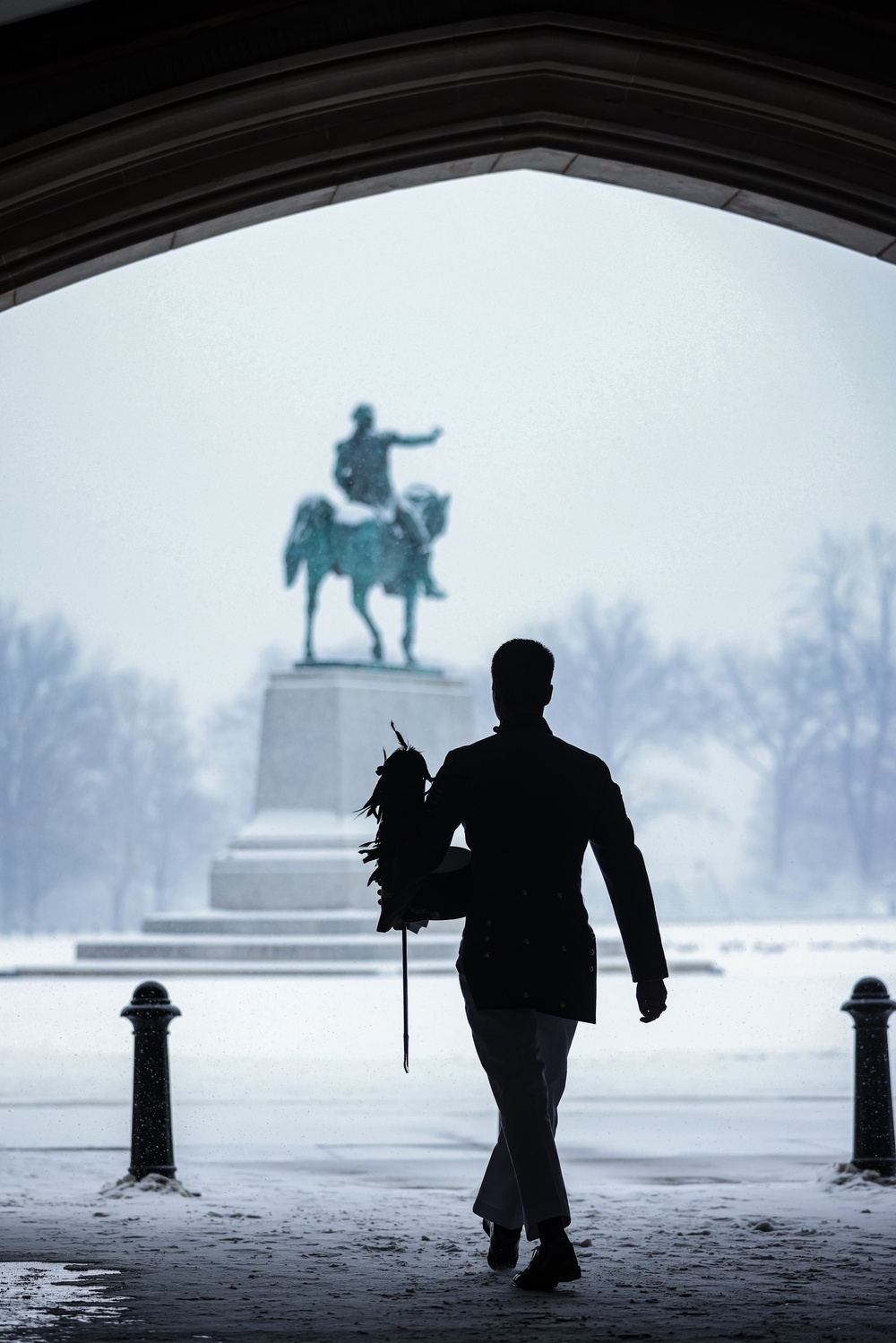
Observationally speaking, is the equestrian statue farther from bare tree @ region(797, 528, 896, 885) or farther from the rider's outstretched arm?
bare tree @ region(797, 528, 896, 885)

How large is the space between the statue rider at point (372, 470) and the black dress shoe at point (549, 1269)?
805 inches

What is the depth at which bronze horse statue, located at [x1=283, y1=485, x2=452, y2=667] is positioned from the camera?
81.7 feet

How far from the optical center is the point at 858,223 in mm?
7746

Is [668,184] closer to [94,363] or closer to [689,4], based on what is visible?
[689,4]

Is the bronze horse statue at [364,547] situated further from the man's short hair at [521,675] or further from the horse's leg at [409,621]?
the man's short hair at [521,675]

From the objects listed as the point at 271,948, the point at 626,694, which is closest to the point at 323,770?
the point at 271,948

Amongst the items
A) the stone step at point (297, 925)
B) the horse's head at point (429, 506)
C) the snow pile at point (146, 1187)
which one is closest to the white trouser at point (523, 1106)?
the snow pile at point (146, 1187)

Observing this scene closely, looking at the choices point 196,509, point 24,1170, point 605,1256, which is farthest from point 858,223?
point 196,509

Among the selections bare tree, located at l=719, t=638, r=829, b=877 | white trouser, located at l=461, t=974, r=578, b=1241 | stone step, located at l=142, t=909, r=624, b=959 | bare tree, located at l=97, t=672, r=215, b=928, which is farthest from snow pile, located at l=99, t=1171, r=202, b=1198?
bare tree, located at l=719, t=638, r=829, b=877

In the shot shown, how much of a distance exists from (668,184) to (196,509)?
55.2 metres

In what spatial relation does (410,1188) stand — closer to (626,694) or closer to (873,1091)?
(873,1091)

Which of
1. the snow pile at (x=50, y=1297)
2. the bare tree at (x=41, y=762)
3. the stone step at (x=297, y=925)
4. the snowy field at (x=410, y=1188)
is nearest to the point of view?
the snow pile at (x=50, y=1297)

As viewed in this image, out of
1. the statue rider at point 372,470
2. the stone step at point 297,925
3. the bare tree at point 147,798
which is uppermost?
the statue rider at point 372,470

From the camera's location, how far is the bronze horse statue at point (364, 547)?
24.9 metres
